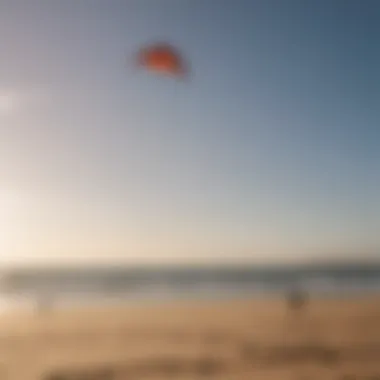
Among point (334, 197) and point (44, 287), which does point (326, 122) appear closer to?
point (334, 197)

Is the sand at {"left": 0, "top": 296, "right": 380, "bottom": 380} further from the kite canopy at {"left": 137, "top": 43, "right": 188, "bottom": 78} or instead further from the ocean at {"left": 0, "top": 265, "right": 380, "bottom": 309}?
the kite canopy at {"left": 137, "top": 43, "right": 188, "bottom": 78}

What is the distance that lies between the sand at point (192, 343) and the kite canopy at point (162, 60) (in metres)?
0.61

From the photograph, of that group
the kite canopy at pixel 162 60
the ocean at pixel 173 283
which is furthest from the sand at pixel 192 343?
the kite canopy at pixel 162 60

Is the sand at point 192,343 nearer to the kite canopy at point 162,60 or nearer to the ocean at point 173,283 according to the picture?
the ocean at point 173,283

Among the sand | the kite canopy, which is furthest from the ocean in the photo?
the kite canopy

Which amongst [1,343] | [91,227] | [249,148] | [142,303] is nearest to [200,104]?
[249,148]

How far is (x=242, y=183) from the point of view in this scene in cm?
180

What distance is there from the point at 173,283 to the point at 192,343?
0.56 ft

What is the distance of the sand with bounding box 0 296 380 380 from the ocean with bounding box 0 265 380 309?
0.11 feet

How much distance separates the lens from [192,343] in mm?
1616

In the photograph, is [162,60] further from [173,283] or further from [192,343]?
[192,343]

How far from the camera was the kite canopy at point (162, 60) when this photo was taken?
1688mm

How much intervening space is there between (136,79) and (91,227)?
41cm

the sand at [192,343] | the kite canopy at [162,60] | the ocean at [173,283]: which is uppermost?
the kite canopy at [162,60]
